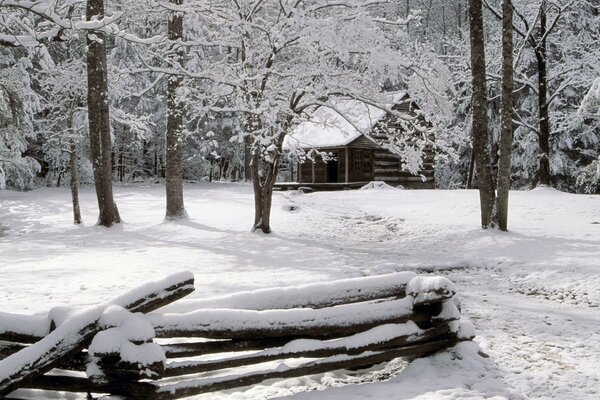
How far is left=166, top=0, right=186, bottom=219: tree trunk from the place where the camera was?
1554cm

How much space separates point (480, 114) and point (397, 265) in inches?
222

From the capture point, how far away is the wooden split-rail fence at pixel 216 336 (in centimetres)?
394

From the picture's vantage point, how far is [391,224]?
17031 mm

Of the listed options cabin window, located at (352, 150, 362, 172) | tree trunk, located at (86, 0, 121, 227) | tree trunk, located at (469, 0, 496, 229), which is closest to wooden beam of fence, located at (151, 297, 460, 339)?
tree trunk, located at (469, 0, 496, 229)

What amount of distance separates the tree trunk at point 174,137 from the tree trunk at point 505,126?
8836 mm

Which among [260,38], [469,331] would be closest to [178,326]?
[469,331]

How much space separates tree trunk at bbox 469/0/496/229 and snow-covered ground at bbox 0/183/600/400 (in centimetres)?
96

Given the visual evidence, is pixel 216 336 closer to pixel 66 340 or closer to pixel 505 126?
pixel 66 340

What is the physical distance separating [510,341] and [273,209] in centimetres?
1583

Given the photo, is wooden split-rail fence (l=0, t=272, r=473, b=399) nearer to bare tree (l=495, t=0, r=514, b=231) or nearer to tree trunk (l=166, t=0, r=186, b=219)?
bare tree (l=495, t=0, r=514, b=231)

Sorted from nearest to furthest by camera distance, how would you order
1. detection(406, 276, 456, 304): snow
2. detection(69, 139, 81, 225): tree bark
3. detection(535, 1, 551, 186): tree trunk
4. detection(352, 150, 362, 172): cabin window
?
detection(406, 276, 456, 304): snow → detection(69, 139, 81, 225): tree bark → detection(535, 1, 551, 186): tree trunk → detection(352, 150, 362, 172): cabin window

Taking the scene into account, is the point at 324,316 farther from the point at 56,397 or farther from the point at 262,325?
the point at 56,397

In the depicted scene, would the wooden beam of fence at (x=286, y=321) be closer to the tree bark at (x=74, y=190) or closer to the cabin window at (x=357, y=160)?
the tree bark at (x=74, y=190)

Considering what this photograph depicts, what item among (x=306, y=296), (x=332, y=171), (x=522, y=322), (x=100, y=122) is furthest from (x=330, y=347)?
(x=332, y=171)
